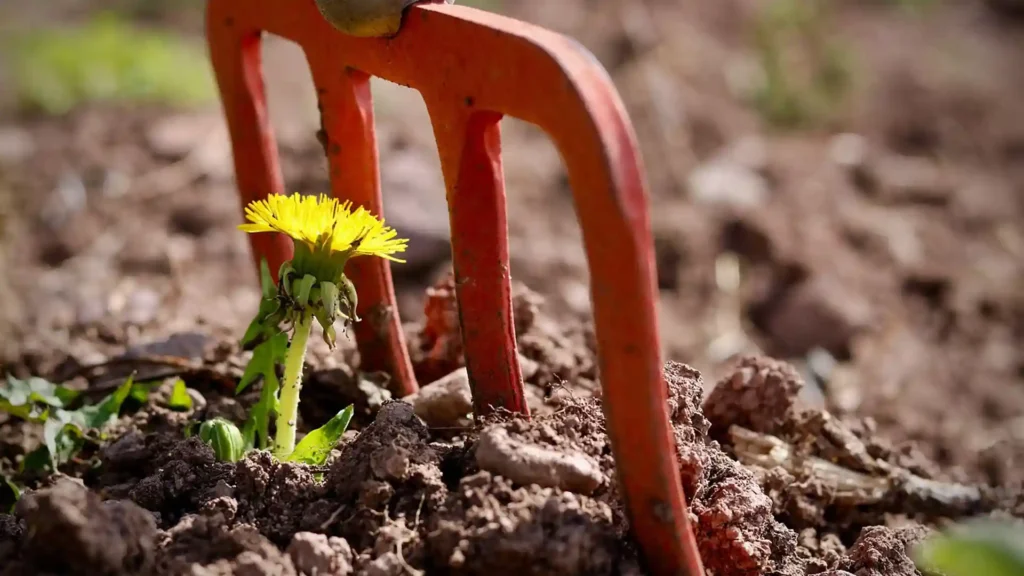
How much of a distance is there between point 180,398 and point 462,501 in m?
0.83

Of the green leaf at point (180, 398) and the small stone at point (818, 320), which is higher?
the green leaf at point (180, 398)

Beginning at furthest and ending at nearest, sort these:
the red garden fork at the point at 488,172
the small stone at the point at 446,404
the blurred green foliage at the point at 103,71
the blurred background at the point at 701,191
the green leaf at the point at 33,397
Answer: the blurred green foliage at the point at 103,71
the blurred background at the point at 701,191
the green leaf at the point at 33,397
the small stone at the point at 446,404
the red garden fork at the point at 488,172

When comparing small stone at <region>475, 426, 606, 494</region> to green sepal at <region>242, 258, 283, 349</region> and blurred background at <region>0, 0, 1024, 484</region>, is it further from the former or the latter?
blurred background at <region>0, 0, 1024, 484</region>

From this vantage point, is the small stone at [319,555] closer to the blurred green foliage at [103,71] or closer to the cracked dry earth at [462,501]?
the cracked dry earth at [462,501]

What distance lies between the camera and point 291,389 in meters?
1.72

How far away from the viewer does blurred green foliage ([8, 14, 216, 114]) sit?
16.4ft

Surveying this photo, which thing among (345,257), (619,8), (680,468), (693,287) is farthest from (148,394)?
(619,8)

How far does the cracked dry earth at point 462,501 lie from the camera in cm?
139

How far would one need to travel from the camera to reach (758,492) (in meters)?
1.62

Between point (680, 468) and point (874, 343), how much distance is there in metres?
2.22

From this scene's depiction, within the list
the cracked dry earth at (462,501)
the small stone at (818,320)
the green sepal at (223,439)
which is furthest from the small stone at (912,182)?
the green sepal at (223,439)

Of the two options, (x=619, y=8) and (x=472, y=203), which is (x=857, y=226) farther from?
(x=472, y=203)

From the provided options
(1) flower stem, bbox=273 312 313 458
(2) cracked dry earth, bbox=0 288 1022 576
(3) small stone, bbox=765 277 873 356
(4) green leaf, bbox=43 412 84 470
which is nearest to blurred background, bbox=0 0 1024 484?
(3) small stone, bbox=765 277 873 356

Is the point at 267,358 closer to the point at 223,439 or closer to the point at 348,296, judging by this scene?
the point at 223,439
